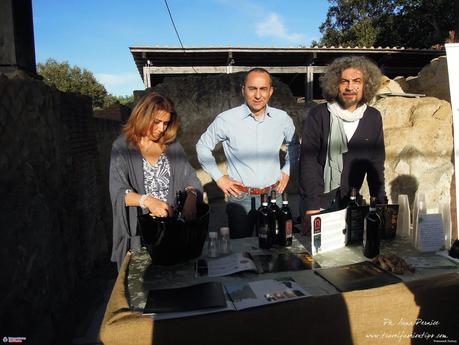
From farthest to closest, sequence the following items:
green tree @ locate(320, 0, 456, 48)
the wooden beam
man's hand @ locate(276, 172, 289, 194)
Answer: green tree @ locate(320, 0, 456, 48)
the wooden beam
man's hand @ locate(276, 172, 289, 194)

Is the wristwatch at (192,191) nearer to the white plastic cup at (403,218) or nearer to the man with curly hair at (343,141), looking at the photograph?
the man with curly hair at (343,141)

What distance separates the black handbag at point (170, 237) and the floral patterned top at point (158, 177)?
55 cm

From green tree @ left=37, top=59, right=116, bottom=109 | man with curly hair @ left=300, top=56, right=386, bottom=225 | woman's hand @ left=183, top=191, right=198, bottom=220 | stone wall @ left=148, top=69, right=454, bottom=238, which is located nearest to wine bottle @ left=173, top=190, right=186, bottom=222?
woman's hand @ left=183, top=191, right=198, bottom=220

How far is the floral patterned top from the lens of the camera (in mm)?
2196

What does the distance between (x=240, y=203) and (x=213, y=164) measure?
1.32 feet

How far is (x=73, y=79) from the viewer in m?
30.5

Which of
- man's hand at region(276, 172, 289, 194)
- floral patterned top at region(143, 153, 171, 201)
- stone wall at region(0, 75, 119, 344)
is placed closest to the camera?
floral patterned top at region(143, 153, 171, 201)

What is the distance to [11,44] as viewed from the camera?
105 inches

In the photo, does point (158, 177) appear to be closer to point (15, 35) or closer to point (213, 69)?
point (15, 35)

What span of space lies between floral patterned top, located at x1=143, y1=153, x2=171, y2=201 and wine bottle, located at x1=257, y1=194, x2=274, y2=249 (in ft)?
2.31

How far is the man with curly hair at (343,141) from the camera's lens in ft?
7.74

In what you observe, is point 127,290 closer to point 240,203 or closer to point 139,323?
point 139,323

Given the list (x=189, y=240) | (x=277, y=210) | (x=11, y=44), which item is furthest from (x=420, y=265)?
(x=11, y=44)

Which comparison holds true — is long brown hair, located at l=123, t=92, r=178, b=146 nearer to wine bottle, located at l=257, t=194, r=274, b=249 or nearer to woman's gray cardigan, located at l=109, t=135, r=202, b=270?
woman's gray cardigan, located at l=109, t=135, r=202, b=270
